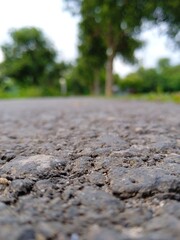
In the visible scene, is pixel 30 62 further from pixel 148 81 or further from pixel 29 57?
pixel 148 81

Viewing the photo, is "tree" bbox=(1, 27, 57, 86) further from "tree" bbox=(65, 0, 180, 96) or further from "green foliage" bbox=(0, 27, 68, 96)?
"tree" bbox=(65, 0, 180, 96)

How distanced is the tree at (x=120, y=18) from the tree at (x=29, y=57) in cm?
2014

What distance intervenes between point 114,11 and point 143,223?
14.4 m

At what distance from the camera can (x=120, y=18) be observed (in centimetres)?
1447

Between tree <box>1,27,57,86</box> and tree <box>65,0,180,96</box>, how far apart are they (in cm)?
2014

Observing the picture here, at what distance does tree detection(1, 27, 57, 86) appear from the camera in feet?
129

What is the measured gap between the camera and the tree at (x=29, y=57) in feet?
129

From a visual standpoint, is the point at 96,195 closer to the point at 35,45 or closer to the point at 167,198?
the point at 167,198

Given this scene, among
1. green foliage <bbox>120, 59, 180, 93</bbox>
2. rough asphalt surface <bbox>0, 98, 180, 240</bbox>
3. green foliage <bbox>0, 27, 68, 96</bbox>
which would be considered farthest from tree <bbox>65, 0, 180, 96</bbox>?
green foliage <bbox>120, 59, 180, 93</bbox>

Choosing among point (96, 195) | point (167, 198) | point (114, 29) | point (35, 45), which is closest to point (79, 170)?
point (96, 195)

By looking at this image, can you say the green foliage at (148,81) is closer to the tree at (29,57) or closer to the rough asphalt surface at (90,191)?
the tree at (29,57)

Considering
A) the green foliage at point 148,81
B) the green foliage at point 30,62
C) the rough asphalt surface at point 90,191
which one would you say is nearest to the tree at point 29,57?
the green foliage at point 30,62

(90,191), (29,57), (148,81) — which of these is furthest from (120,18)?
(148,81)

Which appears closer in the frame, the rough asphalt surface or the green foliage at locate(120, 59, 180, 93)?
the rough asphalt surface
